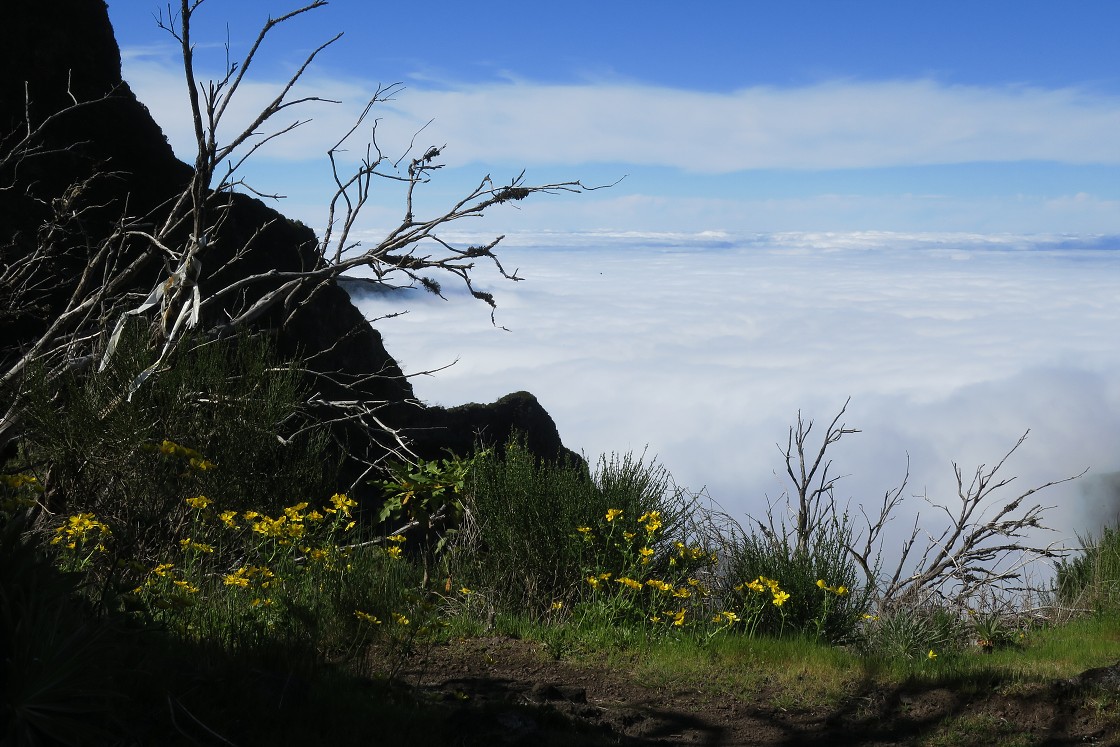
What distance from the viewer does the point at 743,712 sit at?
4348mm

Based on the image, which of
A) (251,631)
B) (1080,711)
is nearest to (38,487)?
(251,631)

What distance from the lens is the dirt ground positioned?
382 cm

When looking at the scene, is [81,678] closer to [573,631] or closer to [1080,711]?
[573,631]

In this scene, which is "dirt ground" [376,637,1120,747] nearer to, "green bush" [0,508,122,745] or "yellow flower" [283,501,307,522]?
"yellow flower" [283,501,307,522]

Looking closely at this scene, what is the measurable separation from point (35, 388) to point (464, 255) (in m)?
2.91

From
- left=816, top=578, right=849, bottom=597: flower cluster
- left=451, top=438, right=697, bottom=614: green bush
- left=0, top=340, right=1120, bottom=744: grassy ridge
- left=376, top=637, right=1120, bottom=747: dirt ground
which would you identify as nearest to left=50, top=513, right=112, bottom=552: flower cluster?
left=0, top=340, right=1120, bottom=744: grassy ridge

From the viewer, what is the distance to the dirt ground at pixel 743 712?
3.82 metres

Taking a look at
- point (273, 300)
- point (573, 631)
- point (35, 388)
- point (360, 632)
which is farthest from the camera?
point (273, 300)

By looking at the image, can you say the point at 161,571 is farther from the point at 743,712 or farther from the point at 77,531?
the point at 743,712

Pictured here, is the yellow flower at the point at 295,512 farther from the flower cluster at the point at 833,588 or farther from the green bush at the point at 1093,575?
the green bush at the point at 1093,575

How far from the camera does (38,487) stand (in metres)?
4.16

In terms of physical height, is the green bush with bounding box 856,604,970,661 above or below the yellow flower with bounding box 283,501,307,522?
below

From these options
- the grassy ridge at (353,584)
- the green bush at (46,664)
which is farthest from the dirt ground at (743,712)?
the green bush at (46,664)

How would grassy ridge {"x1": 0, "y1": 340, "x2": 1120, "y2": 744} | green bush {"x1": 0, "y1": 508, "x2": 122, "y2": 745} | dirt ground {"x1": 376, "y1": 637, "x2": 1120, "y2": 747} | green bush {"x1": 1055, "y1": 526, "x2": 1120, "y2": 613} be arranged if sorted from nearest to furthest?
green bush {"x1": 0, "y1": 508, "x2": 122, "y2": 745} → grassy ridge {"x1": 0, "y1": 340, "x2": 1120, "y2": 744} → dirt ground {"x1": 376, "y1": 637, "x2": 1120, "y2": 747} → green bush {"x1": 1055, "y1": 526, "x2": 1120, "y2": 613}
